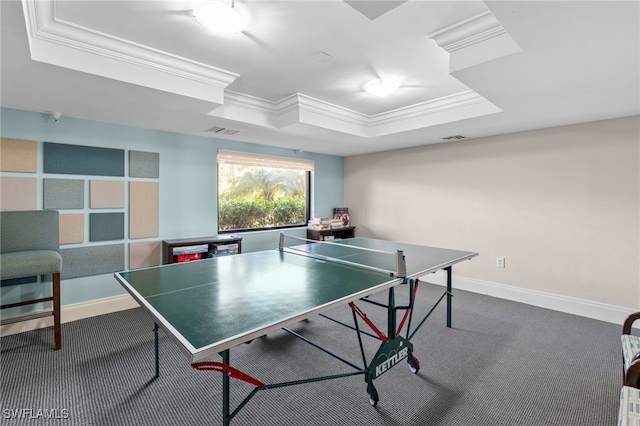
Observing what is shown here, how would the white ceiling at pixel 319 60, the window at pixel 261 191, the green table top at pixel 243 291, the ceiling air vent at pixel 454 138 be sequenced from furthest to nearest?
the window at pixel 261 191 < the ceiling air vent at pixel 454 138 < the white ceiling at pixel 319 60 < the green table top at pixel 243 291

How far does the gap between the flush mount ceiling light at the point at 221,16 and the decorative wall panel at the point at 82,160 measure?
2.30m

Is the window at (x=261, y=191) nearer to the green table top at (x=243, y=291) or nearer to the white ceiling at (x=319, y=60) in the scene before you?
the white ceiling at (x=319, y=60)

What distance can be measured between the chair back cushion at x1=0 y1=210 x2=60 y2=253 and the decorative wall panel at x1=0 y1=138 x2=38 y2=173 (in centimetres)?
45

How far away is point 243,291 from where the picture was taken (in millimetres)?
1706

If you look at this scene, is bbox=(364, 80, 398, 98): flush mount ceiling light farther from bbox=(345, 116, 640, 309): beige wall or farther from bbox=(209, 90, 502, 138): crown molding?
bbox=(345, 116, 640, 309): beige wall

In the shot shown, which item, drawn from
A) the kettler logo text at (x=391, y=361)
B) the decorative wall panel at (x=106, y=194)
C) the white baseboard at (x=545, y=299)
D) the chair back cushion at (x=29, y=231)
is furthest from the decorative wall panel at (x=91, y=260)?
the white baseboard at (x=545, y=299)

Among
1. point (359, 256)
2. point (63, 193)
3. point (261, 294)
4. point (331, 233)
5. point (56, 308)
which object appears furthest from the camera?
point (331, 233)

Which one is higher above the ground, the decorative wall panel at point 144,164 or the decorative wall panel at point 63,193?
the decorative wall panel at point 144,164

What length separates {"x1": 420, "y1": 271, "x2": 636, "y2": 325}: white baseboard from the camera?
329cm

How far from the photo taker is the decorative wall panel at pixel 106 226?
131 inches

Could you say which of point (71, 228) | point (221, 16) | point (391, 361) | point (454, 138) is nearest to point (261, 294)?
point (391, 361)

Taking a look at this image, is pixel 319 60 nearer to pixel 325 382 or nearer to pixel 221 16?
pixel 221 16

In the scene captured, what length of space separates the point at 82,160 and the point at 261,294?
9.54ft

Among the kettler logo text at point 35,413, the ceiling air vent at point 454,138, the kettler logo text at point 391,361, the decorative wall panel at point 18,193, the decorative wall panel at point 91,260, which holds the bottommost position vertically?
the kettler logo text at point 35,413
